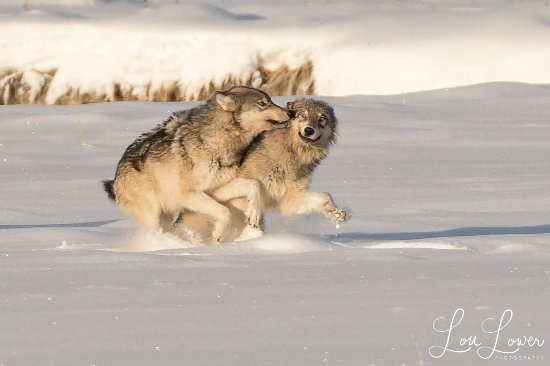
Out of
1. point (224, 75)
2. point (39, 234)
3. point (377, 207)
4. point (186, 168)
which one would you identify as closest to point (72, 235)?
point (39, 234)

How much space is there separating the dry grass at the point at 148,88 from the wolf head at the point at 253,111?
7337mm

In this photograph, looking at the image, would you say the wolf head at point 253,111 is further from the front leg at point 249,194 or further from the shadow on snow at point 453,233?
the shadow on snow at point 453,233

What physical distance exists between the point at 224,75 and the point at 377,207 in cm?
620

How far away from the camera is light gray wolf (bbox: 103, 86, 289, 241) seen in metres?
7.18

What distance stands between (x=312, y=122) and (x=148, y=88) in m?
8.07

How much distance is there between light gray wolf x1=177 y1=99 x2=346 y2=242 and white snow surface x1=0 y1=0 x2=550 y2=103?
7.42 m

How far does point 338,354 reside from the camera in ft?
12.9

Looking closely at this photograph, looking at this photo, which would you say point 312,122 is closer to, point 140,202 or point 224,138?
point 224,138

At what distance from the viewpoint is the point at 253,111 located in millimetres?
7367

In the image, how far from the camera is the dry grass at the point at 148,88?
1495 cm

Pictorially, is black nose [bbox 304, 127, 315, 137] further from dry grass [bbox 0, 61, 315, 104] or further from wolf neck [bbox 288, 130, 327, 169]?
dry grass [bbox 0, 61, 315, 104]

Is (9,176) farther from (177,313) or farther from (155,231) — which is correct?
(177,313)
